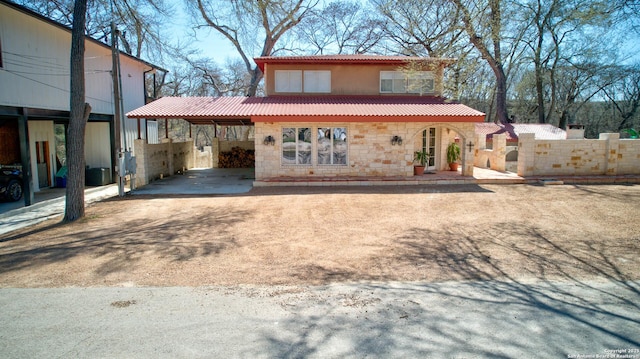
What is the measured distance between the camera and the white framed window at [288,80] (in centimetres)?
1748

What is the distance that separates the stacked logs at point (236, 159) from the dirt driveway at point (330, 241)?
10.9 m

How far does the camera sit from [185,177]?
1784 centimetres

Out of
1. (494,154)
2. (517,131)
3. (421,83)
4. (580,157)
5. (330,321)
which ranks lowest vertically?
(330,321)

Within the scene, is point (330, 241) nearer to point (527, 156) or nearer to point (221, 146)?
point (527, 156)

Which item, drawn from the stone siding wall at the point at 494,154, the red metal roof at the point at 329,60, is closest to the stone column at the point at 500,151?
the stone siding wall at the point at 494,154

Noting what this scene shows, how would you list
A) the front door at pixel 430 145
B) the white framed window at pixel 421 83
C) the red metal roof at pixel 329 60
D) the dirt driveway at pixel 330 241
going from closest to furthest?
the dirt driveway at pixel 330 241 → the front door at pixel 430 145 → the white framed window at pixel 421 83 → the red metal roof at pixel 329 60

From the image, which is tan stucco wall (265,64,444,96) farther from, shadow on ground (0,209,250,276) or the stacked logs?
shadow on ground (0,209,250,276)

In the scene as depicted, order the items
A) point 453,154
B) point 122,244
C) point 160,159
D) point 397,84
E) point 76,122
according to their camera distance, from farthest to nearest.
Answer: point 397,84, point 160,159, point 453,154, point 76,122, point 122,244

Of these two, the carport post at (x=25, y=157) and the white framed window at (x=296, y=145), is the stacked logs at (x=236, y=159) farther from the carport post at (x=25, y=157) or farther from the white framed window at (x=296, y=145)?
the carport post at (x=25, y=157)

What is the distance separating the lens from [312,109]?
14.9 m

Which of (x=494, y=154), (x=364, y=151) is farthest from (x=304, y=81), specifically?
(x=494, y=154)

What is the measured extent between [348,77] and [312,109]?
3.54m

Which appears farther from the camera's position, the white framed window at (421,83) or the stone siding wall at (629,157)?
the white framed window at (421,83)

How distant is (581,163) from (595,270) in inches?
448
